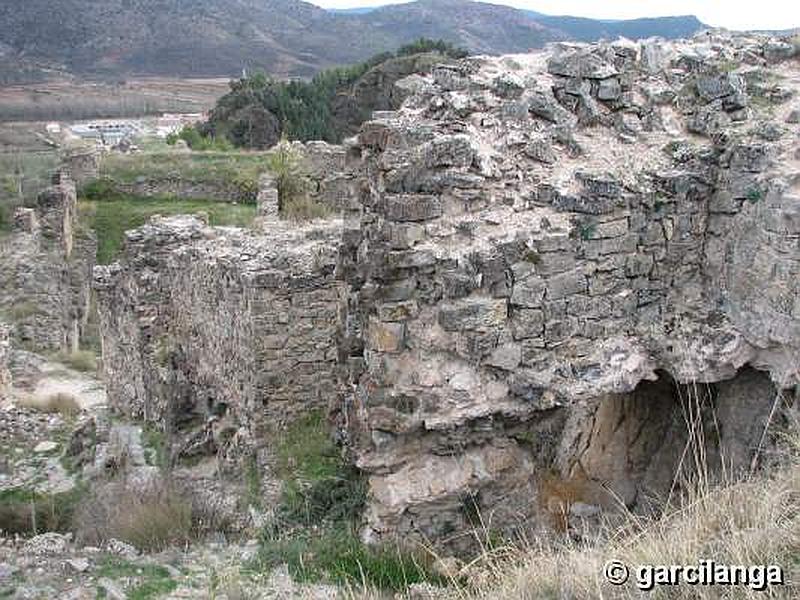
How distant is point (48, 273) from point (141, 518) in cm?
1267

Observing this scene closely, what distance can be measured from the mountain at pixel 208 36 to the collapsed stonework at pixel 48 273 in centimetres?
4593

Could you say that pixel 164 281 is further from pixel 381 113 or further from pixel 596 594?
pixel 596 594

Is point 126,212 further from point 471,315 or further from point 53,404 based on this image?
point 471,315

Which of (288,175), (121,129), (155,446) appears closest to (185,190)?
(288,175)

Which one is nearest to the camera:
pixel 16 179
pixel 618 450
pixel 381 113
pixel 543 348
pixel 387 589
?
pixel 387 589

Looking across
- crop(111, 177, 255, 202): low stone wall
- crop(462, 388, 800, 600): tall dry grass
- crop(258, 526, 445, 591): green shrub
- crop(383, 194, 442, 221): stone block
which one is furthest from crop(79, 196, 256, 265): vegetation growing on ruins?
crop(462, 388, 800, 600): tall dry grass

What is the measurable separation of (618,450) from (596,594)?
2.92m

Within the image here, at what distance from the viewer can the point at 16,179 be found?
26.0 meters

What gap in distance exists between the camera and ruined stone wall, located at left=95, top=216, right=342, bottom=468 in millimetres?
7570

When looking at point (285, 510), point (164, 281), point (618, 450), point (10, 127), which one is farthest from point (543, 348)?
point (10, 127)

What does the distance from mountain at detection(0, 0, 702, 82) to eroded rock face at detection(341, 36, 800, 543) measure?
2241 inches

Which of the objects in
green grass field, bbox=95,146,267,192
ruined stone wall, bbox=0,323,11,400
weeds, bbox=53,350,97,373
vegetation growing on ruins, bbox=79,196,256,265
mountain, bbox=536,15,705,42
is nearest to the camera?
ruined stone wall, bbox=0,323,11,400

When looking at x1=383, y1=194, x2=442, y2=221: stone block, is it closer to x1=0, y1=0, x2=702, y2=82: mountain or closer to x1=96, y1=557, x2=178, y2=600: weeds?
x1=96, y1=557, x2=178, y2=600: weeds

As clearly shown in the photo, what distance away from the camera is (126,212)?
818 inches
